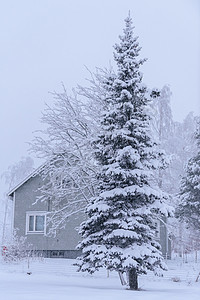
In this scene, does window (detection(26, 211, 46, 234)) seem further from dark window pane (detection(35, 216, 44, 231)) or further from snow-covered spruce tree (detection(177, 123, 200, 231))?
snow-covered spruce tree (detection(177, 123, 200, 231))

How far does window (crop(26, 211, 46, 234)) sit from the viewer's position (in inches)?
1090

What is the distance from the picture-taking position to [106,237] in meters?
12.1

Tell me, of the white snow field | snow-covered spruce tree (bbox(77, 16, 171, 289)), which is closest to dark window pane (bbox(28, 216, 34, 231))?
the white snow field

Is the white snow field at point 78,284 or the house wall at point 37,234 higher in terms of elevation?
the house wall at point 37,234

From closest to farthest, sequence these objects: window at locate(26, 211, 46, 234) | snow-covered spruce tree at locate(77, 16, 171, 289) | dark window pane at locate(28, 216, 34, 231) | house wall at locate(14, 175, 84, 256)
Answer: snow-covered spruce tree at locate(77, 16, 171, 289) < house wall at locate(14, 175, 84, 256) < window at locate(26, 211, 46, 234) < dark window pane at locate(28, 216, 34, 231)

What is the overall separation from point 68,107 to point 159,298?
1269 cm

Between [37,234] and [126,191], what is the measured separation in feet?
54.2

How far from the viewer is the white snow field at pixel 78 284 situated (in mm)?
9366

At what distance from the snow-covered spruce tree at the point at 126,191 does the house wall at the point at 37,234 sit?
13.9 metres

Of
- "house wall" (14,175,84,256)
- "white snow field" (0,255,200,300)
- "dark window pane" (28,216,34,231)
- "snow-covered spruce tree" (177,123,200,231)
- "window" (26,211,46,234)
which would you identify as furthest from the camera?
"dark window pane" (28,216,34,231)

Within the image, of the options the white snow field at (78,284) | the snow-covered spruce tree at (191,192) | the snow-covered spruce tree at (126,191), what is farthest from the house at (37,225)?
the snow-covered spruce tree at (126,191)

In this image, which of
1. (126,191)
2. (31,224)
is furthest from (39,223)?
(126,191)

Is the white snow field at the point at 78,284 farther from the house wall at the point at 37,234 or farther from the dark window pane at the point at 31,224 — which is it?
the dark window pane at the point at 31,224

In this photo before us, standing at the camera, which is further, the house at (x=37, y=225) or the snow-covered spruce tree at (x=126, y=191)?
the house at (x=37, y=225)
